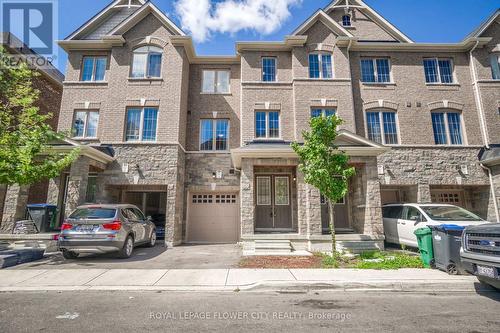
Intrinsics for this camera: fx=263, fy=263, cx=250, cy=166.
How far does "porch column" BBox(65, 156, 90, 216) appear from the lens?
10.9 metres

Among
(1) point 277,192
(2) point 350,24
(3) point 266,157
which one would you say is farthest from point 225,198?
(2) point 350,24

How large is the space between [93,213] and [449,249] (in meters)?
10.3

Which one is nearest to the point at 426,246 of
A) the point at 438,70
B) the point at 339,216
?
the point at 339,216

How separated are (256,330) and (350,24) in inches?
745

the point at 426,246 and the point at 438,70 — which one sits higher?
the point at 438,70

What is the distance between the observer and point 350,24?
56.4 feet

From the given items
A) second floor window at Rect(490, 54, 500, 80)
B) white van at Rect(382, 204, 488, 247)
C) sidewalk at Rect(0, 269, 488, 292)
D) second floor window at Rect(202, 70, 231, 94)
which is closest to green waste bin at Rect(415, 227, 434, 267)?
sidewalk at Rect(0, 269, 488, 292)

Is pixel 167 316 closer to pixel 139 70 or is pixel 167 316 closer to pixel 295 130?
pixel 295 130

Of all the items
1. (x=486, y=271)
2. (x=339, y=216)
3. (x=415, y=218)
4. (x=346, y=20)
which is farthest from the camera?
(x=346, y=20)

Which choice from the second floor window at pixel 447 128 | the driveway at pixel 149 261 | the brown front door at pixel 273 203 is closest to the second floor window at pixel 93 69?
the driveway at pixel 149 261

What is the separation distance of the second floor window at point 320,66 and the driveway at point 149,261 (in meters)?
10.6

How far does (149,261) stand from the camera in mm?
8625

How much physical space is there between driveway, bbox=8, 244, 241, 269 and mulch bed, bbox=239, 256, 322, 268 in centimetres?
45

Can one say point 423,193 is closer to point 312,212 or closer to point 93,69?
point 312,212
